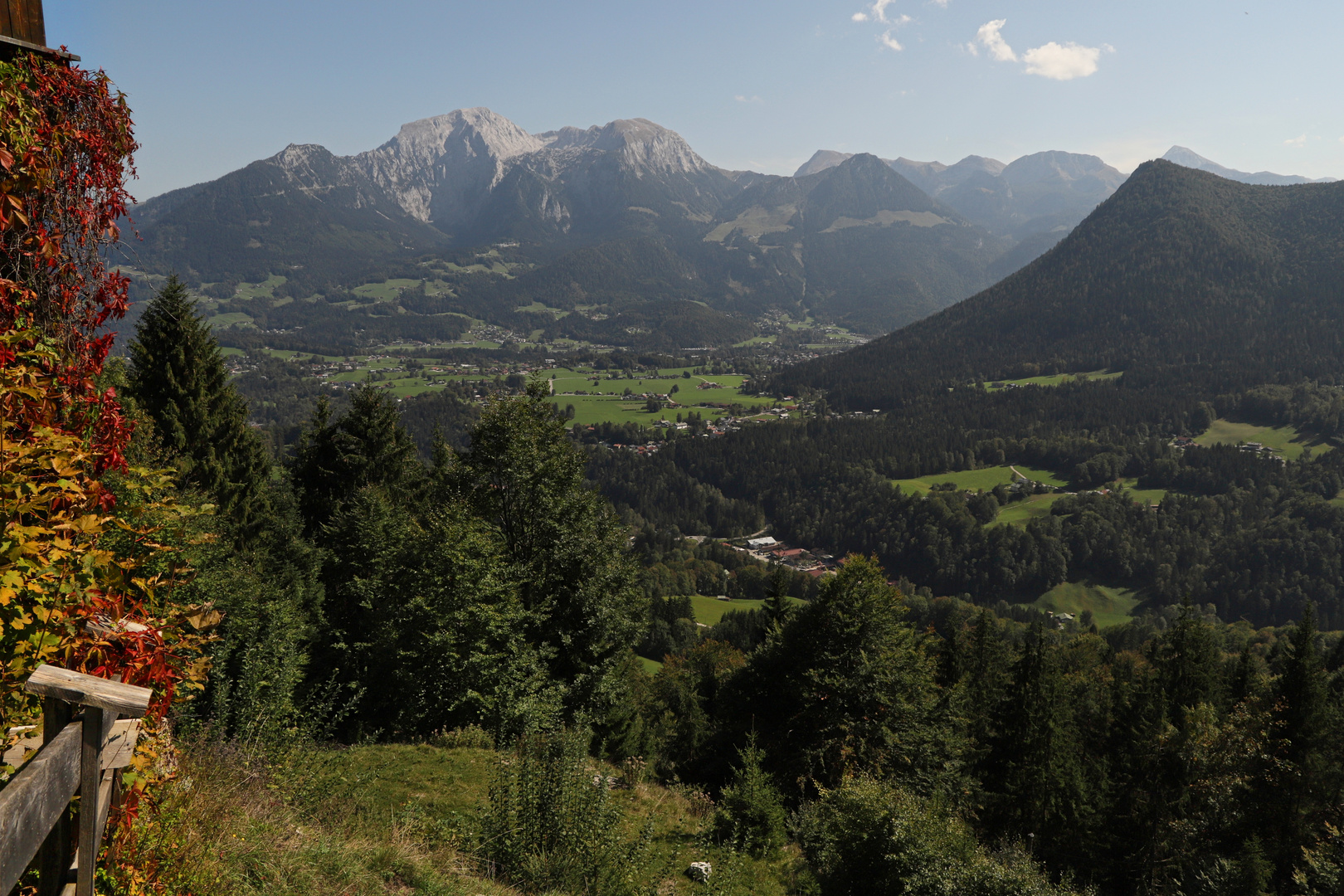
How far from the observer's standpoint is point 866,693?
21.8 metres

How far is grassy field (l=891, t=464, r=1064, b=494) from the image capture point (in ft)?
587

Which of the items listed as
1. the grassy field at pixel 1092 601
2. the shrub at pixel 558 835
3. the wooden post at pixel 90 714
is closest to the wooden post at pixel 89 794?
the wooden post at pixel 90 714

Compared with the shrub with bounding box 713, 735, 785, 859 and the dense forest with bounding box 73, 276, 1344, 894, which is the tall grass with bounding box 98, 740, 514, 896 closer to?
the dense forest with bounding box 73, 276, 1344, 894

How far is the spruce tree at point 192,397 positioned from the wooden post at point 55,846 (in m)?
23.0

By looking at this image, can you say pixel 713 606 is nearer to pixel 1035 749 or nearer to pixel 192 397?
pixel 1035 749

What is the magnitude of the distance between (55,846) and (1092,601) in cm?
16550

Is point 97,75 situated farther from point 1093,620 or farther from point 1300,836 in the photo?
point 1093,620

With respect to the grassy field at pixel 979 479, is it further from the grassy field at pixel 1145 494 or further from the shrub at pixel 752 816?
the shrub at pixel 752 816

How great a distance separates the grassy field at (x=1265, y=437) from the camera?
551 ft

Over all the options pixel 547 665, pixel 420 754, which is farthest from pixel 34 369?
pixel 547 665

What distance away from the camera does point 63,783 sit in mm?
2496

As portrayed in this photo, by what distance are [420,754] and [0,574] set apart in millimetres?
13089

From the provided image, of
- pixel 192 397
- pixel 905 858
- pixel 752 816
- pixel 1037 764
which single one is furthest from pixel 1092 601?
pixel 192 397

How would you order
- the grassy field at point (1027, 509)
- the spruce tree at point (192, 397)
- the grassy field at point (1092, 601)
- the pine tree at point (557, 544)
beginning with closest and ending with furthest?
the pine tree at point (557, 544)
the spruce tree at point (192, 397)
the grassy field at point (1092, 601)
the grassy field at point (1027, 509)
